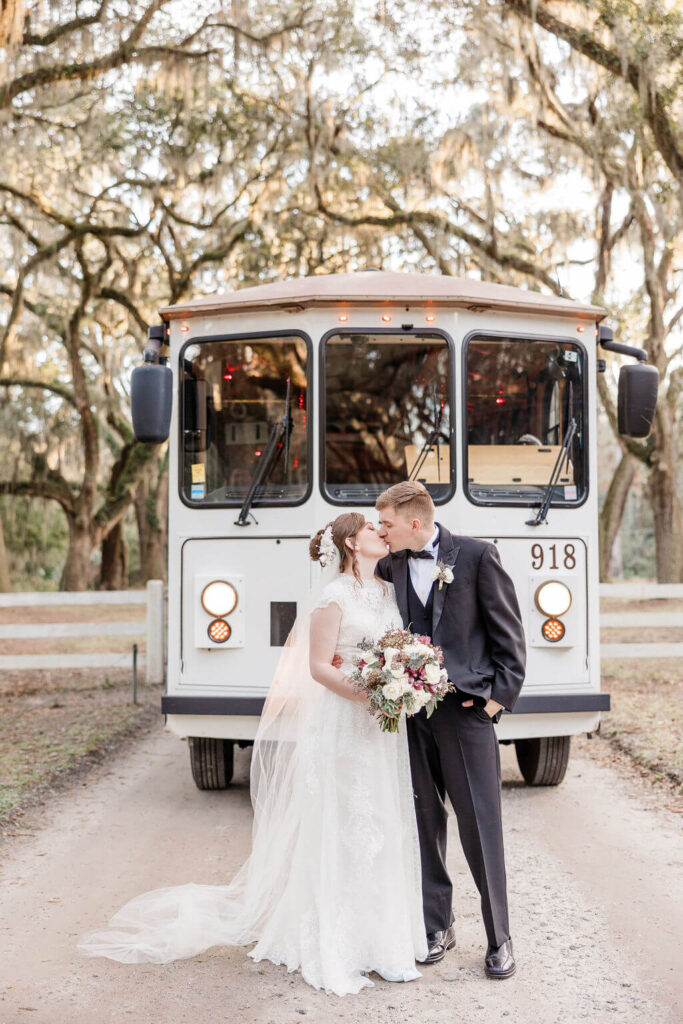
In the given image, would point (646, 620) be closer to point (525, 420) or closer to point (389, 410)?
point (389, 410)

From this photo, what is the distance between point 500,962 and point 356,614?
4.52 feet

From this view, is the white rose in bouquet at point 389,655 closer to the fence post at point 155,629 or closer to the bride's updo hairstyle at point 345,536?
the bride's updo hairstyle at point 345,536

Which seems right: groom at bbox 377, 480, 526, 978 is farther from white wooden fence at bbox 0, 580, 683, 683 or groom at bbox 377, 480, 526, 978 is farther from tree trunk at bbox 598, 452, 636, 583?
tree trunk at bbox 598, 452, 636, 583

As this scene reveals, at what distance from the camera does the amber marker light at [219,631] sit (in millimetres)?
5941

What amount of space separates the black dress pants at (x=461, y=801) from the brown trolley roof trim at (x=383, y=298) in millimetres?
2820

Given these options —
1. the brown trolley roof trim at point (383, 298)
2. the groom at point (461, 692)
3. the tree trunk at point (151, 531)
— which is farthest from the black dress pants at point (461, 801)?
the tree trunk at point (151, 531)

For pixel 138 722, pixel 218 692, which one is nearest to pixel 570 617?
pixel 218 692

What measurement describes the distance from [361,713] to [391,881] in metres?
0.63

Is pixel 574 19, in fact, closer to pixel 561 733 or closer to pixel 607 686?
pixel 607 686

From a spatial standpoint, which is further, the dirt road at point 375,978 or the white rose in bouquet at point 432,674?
the white rose in bouquet at point 432,674

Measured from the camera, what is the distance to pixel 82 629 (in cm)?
1006

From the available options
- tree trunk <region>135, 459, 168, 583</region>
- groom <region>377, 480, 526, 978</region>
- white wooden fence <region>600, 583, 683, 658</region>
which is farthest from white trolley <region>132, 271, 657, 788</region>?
tree trunk <region>135, 459, 168, 583</region>

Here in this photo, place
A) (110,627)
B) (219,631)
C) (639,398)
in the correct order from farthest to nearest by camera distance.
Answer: (110,627)
(639,398)
(219,631)

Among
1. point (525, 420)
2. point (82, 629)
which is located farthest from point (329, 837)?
point (82, 629)
